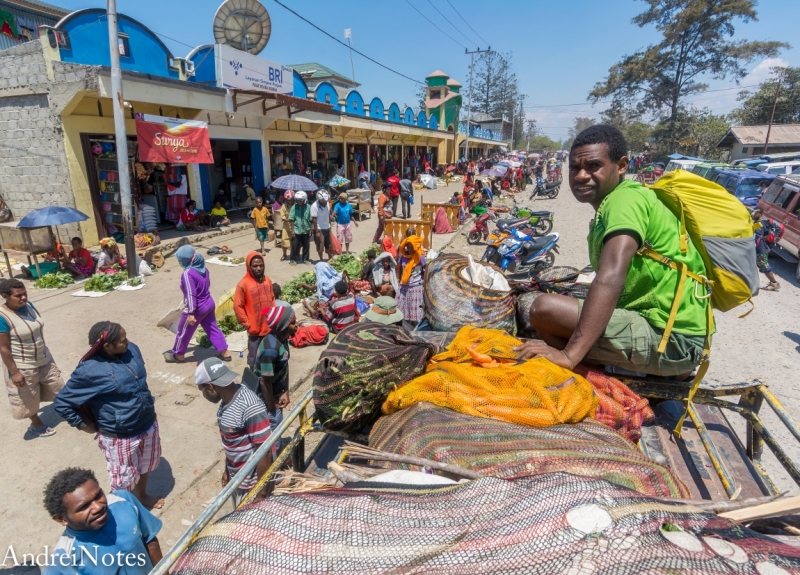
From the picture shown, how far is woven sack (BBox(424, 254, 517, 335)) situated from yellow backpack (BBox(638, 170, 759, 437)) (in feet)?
3.67

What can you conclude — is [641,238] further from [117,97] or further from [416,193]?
[416,193]

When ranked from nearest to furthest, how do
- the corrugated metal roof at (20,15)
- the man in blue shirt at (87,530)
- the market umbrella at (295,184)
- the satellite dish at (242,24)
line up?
the man in blue shirt at (87,530) < the market umbrella at (295,184) < the satellite dish at (242,24) < the corrugated metal roof at (20,15)

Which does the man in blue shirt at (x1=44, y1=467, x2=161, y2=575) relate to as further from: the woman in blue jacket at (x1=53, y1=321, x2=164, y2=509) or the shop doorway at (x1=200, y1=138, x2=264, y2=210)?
the shop doorway at (x1=200, y1=138, x2=264, y2=210)

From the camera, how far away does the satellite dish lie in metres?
12.9

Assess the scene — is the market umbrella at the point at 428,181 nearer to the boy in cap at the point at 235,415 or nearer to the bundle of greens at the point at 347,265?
the bundle of greens at the point at 347,265

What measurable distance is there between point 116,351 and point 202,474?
1.42 m

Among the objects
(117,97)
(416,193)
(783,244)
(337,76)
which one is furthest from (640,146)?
(117,97)

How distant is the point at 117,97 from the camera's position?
7895mm

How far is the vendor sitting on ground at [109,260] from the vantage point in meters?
8.88

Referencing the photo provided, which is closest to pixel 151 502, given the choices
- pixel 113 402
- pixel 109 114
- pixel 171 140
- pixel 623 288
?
pixel 113 402

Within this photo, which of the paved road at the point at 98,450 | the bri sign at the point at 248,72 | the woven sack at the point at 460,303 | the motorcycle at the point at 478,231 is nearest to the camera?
the woven sack at the point at 460,303

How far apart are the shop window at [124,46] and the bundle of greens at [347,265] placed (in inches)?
272

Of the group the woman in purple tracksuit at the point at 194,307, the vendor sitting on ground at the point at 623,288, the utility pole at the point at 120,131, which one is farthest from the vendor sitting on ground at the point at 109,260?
the vendor sitting on ground at the point at 623,288

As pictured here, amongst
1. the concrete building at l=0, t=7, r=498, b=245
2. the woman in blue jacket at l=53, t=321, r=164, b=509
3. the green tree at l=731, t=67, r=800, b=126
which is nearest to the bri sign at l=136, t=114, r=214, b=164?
the concrete building at l=0, t=7, r=498, b=245
